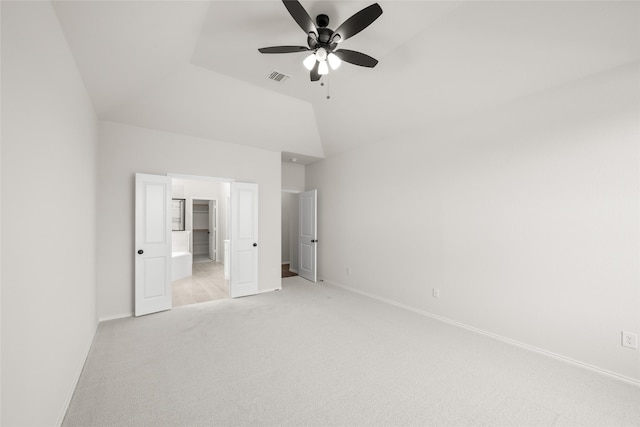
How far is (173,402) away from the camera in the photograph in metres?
2.02

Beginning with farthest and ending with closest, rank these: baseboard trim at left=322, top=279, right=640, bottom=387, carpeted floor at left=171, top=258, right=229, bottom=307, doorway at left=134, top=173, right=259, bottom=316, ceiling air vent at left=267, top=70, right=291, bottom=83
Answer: carpeted floor at left=171, top=258, right=229, bottom=307 → doorway at left=134, top=173, right=259, bottom=316 → ceiling air vent at left=267, top=70, right=291, bottom=83 → baseboard trim at left=322, top=279, right=640, bottom=387

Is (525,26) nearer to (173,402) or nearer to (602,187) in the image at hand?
(602,187)

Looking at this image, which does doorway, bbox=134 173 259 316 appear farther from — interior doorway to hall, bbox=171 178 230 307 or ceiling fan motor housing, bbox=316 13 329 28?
ceiling fan motor housing, bbox=316 13 329 28

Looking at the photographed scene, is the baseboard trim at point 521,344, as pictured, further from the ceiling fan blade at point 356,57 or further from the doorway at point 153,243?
the ceiling fan blade at point 356,57

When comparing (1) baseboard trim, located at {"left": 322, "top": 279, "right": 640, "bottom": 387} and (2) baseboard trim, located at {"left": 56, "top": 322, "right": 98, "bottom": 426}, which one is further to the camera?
(1) baseboard trim, located at {"left": 322, "top": 279, "right": 640, "bottom": 387}

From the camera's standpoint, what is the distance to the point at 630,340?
2.33 meters

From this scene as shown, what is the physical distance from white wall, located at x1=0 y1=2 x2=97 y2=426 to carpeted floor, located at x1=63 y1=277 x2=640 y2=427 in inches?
20.2

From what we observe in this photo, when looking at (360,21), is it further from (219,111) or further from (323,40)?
(219,111)

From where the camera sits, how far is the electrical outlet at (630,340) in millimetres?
2305

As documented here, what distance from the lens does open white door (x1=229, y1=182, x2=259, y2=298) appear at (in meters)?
4.68

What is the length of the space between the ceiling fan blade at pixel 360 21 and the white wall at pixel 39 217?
1923mm

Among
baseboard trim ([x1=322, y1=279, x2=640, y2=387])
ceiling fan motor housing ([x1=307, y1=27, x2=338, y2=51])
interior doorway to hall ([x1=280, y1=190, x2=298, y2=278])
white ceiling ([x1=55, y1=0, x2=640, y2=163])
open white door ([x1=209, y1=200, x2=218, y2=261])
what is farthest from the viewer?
open white door ([x1=209, y1=200, x2=218, y2=261])

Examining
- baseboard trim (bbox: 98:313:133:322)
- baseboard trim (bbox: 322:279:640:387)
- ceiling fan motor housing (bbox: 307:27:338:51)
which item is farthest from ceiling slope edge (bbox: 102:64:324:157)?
baseboard trim (bbox: 322:279:640:387)

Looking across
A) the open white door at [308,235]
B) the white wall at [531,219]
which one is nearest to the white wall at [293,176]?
the open white door at [308,235]
